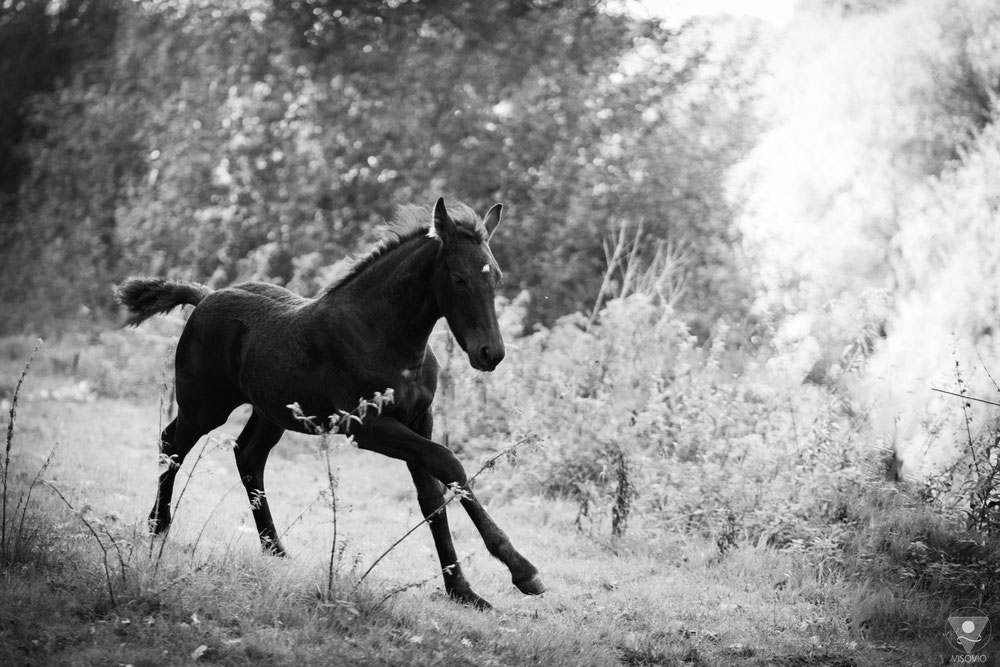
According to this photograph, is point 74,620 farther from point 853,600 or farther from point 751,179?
point 751,179

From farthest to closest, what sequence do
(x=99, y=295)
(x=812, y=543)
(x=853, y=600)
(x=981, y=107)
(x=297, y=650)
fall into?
(x=99, y=295), (x=981, y=107), (x=812, y=543), (x=853, y=600), (x=297, y=650)

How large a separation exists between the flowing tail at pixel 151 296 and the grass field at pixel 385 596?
3.95 feet

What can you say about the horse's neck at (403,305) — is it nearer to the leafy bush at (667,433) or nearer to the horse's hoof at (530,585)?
the horse's hoof at (530,585)

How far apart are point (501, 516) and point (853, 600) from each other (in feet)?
10.1

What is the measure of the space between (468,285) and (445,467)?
102 centimetres

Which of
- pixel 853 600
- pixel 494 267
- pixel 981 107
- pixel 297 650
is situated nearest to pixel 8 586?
pixel 297 650

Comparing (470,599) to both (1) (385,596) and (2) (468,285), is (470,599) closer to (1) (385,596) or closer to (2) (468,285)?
(1) (385,596)

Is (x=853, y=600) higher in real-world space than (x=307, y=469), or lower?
higher

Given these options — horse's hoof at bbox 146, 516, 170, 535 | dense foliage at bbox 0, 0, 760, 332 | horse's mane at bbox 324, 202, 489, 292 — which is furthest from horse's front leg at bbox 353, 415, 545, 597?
dense foliage at bbox 0, 0, 760, 332

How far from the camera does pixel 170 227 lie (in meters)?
16.2

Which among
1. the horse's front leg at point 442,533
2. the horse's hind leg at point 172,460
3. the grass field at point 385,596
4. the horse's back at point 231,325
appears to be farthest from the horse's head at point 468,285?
the horse's hind leg at point 172,460

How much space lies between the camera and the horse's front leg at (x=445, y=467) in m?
4.70

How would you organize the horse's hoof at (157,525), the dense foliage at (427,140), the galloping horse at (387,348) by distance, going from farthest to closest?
the dense foliage at (427,140) → the horse's hoof at (157,525) → the galloping horse at (387,348)

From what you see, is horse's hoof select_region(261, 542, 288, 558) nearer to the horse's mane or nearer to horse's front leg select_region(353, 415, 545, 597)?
horse's front leg select_region(353, 415, 545, 597)
